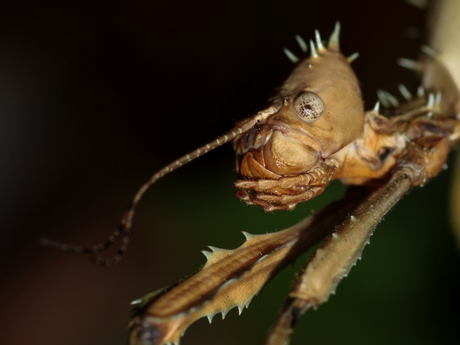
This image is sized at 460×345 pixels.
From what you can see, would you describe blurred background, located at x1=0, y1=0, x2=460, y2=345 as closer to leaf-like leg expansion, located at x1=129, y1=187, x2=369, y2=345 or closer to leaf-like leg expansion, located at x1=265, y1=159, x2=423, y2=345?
leaf-like leg expansion, located at x1=129, y1=187, x2=369, y2=345

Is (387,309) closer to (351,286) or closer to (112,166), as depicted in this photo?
(351,286)

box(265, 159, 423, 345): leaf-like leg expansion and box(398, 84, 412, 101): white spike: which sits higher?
box(398, 84, 412, 101): white spike

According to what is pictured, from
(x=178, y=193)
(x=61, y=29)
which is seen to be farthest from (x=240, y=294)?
(x=61, y=29)

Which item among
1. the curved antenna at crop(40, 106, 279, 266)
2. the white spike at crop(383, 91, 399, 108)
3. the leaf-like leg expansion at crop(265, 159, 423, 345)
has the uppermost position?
the curved antenna at crop(40, 106, 279, 266)

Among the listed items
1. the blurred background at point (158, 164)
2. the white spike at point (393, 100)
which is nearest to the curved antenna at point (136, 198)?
the white spike at point (393, 100)

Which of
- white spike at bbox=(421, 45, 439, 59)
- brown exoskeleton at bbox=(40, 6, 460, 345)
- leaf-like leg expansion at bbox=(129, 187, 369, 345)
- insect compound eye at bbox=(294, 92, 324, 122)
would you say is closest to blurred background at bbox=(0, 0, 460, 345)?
white spike at bbox=(421, 45, 439, 59)

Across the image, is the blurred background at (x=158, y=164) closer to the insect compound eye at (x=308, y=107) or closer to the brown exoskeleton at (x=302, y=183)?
the brown exoskeleton at (x=302, y=183)
